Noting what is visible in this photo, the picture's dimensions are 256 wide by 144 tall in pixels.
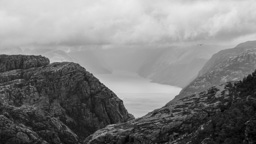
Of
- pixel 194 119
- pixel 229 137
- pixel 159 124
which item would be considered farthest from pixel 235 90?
pixel 229 137

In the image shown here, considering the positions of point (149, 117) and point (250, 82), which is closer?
point (250, 82)

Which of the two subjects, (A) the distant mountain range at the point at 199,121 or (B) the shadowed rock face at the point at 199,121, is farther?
(B) the shadowed rock face at the point at 199,121

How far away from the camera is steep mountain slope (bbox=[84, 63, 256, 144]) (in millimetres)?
118062

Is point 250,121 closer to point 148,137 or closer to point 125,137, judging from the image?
point 148,137

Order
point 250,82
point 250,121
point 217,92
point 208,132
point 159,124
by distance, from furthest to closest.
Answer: point 217,92 < point 159,124 < point 250,82 < point 208,132 < point 250,121

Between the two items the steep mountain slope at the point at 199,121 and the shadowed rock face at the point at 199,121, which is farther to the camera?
the shadowed rock face at the point at 199,121

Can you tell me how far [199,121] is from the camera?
159 meters

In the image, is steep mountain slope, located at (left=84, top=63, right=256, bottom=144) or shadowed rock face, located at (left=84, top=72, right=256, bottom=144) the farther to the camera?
shadowed rock face, located at (left=84, top=72, right=256, bottom=144)

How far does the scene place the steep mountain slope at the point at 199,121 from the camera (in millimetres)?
118062

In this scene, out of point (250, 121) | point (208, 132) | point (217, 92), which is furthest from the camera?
point (217, 92)

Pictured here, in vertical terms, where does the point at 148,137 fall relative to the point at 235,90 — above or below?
below

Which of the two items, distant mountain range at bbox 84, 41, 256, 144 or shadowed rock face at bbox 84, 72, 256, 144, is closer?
distant mountain range at bbox 84, 41, 256, 144

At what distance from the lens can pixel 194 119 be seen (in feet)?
529

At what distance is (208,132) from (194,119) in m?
36.0
